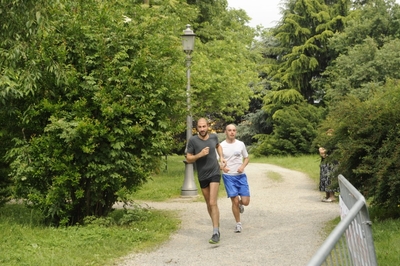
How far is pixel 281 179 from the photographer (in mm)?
23203

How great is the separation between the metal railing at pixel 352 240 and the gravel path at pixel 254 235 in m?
3.38

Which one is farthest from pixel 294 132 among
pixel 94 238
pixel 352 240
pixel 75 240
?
pixel 352 240

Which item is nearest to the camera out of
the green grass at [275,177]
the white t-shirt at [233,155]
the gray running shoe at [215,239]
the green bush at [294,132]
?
the gray running shoe at [215,239]

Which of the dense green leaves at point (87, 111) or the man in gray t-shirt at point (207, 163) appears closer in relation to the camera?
the man in gray t-shirt at point (207, 163)

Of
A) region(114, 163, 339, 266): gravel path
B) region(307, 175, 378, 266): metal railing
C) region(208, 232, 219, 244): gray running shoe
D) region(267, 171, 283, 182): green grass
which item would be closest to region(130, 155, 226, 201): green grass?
region(114, 163, 339, 266): gravel path

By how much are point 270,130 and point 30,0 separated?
1736 inches

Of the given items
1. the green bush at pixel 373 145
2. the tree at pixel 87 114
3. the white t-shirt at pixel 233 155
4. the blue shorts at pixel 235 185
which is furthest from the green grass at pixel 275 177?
the white t-shirt at pixel 233 155

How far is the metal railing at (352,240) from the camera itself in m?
3.41

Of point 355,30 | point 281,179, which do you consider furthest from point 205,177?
point 355,30

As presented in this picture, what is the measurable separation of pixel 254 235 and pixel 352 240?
624cm

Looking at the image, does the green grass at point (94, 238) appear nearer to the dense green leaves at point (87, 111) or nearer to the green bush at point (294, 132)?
the dense green leaves at point (87, 111)

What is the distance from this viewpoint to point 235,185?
34.9ft

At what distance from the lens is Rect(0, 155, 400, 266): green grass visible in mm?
8031

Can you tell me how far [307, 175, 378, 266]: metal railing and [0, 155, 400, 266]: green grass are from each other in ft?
8.91
